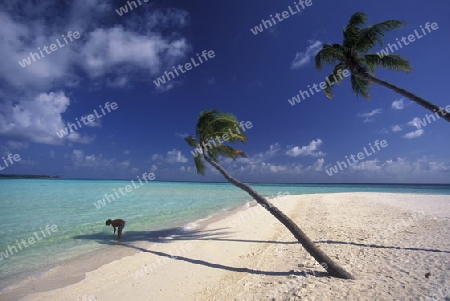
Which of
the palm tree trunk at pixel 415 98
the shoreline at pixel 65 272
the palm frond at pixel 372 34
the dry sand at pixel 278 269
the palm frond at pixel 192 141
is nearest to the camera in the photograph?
the dry sand at pixel 278 269

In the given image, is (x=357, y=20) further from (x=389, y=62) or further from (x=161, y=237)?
(x=161, y=237)

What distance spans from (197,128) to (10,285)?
277 inches

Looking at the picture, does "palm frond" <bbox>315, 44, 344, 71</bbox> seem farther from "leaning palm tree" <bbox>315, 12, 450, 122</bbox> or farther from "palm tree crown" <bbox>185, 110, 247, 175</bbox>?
"palm tree crown" <bbox>185, 110, 247, 175</bbox>

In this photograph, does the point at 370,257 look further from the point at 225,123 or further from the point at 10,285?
the point at 10,285

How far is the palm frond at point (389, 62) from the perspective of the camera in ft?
27.6

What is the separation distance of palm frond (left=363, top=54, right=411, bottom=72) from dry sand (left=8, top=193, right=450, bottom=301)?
19.7 ft

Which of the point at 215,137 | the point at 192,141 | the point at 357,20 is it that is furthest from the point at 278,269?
the point at 357,20

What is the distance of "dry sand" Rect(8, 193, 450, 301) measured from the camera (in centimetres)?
477

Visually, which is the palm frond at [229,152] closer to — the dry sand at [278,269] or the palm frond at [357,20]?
the dry sand at [278,269]

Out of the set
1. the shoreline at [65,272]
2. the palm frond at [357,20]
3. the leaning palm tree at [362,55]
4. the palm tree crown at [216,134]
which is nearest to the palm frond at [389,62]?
the leaning palm tree at [362,55]

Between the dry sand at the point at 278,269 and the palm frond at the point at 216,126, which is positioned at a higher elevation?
the palm frond at the point at 216,126

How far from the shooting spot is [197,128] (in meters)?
9.33

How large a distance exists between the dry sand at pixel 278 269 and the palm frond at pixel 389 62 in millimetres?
→ 6010

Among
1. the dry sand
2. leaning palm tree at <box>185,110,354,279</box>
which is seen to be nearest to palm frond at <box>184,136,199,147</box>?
leaning palm tree at <box>185,110,354,279</box>
